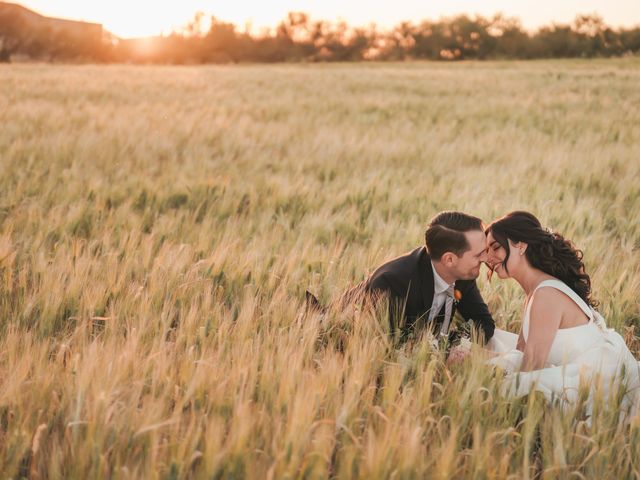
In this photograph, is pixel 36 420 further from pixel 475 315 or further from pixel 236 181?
pixel 236 181

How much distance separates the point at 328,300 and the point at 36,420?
139 centimetres

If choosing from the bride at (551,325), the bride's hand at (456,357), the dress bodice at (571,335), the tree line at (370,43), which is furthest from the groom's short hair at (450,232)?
the tree line at (370,43)

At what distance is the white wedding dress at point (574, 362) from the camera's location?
165 cm

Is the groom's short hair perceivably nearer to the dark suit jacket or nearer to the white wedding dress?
the dark suit jacket

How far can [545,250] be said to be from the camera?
2445mm

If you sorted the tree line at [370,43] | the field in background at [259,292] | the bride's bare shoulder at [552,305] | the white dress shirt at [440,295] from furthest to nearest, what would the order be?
the tree line at [370,43] < the white dress shirt at [440,295] < the bride's bare shoulder at [552,305] < the field in background at [259,292]

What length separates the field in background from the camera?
1.28m

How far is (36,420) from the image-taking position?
1357 millimetres

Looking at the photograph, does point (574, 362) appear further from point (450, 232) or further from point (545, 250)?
point (450, 232)

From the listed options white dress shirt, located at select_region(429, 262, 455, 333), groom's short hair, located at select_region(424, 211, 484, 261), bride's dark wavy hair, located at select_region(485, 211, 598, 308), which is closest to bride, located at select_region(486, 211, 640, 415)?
bride's dark wavy hair, located at select_region(485, 211, 598, 308)

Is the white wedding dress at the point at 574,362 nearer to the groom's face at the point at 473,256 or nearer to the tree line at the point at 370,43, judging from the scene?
the groom's face at the point at 473,256

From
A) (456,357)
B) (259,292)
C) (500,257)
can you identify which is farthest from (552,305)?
(259,292)

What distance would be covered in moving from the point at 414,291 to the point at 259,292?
2.35 ft

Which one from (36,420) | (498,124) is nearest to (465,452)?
(36,420)
